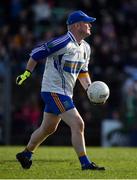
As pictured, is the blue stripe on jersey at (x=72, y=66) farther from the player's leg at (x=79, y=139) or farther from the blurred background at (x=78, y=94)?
the blurred background at (x=78, y=94)

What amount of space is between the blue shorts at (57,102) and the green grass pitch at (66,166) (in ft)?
2.89

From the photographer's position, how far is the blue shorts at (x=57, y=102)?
1196cm

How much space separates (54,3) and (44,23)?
1560 millimetres

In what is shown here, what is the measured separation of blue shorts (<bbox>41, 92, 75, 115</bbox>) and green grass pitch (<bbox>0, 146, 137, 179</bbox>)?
0.88m

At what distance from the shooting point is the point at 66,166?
1288 cm

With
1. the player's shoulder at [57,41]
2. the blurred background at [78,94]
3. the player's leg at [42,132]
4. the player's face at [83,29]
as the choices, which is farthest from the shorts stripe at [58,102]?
the blurred background at [78,94]

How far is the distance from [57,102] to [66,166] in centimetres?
133

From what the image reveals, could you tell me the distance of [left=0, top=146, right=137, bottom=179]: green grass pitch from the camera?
11203 millimetres

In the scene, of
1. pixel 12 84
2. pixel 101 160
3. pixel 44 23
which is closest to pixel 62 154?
pixel 101 160

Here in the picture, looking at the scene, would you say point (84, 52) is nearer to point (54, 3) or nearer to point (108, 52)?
point (108, 52)

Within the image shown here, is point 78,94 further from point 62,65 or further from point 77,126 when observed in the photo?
point 77,126

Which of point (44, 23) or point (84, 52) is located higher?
point (84, 52)

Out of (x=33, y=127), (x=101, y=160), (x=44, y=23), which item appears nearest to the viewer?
(x=101, y=160)

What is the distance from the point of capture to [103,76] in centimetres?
2194
